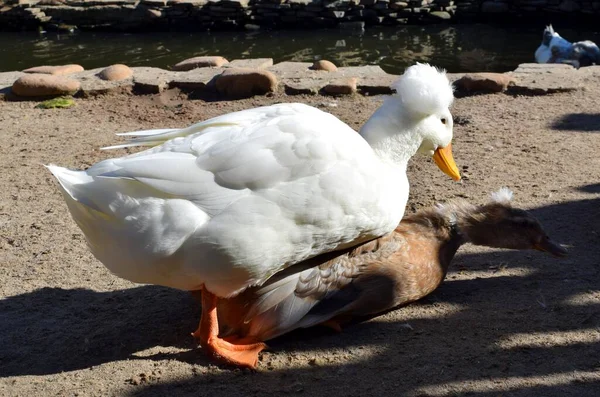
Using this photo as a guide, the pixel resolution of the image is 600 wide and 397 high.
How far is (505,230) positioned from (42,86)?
4512 millimetres

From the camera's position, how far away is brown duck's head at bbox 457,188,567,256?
3.62 metres

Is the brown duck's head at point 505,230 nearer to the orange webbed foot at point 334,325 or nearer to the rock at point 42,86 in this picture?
the orange webbed foot at point 334,325

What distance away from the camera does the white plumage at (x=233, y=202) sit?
2.84 meters

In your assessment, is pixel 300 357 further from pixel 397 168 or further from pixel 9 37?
pixel 9 37

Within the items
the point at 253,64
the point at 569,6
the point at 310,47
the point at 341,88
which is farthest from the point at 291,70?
the point at 569,6

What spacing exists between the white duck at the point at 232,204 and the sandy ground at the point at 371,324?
0.27 metres

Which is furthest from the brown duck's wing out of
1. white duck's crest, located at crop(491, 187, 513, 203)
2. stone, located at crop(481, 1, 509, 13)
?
stone, located at crop(481, 1, 509, 13)

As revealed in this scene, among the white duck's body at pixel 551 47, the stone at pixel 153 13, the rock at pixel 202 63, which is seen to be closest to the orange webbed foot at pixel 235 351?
the rock at pixel 202 63

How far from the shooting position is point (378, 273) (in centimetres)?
331

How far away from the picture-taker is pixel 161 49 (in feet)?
35.3

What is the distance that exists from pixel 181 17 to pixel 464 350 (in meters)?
9.80

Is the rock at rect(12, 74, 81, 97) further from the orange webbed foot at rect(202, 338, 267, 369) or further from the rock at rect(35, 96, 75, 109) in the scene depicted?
the orange webbed foot at rect(202, 338, 267, 369)

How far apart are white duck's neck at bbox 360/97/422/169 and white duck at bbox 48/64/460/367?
0.38 ft

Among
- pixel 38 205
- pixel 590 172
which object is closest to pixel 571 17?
pixel 590 172
